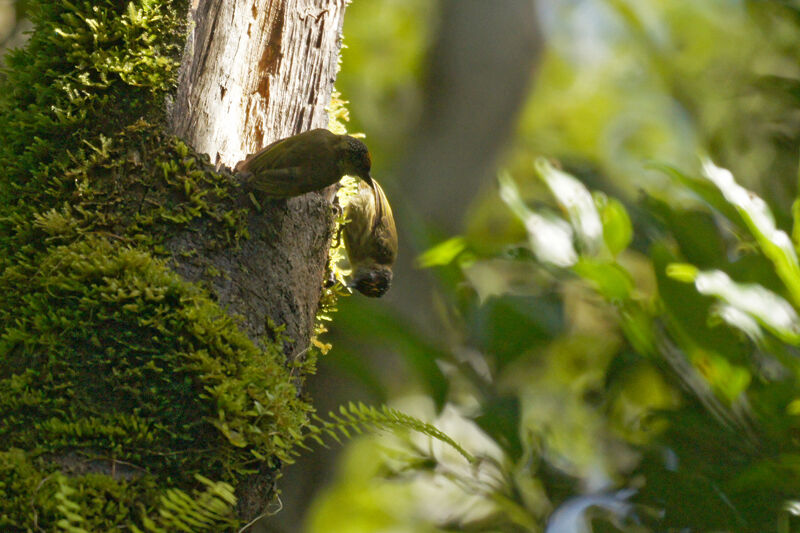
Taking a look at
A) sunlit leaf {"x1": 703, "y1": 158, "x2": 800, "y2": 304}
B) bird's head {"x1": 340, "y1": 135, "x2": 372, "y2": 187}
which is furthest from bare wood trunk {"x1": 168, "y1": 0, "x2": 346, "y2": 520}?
sunlit leaf {"x1": 703, "y1": 158, "x2": 800, "y2": 304}

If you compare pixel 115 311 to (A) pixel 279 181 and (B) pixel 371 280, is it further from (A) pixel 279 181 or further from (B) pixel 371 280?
(B) pixel 371 280

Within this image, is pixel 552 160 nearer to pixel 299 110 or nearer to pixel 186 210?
pixel 299 110

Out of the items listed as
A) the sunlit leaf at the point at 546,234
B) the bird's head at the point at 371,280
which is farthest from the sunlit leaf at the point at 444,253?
the bird's head at the point at 371,280

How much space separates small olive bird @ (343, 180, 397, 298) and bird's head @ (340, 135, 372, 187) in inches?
16.5

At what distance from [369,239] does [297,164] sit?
0.93m

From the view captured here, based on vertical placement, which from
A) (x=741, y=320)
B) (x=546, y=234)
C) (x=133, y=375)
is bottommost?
(x=133, y=375)

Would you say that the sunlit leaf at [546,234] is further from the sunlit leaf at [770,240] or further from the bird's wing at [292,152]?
the bird's wing at [292,152]

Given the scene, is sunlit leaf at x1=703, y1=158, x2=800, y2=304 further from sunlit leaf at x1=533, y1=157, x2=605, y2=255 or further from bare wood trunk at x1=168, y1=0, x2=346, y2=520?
bare wood trunk at x1=168, y1=0, x2=346, y2=520

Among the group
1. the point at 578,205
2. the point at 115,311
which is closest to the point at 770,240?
the point at 578,205

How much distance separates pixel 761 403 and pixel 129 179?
1.49 meters

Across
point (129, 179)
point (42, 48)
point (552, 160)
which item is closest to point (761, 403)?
point (552, 160)

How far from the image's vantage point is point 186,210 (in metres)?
1.72

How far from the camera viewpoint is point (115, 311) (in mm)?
1562

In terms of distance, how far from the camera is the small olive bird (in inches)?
103
